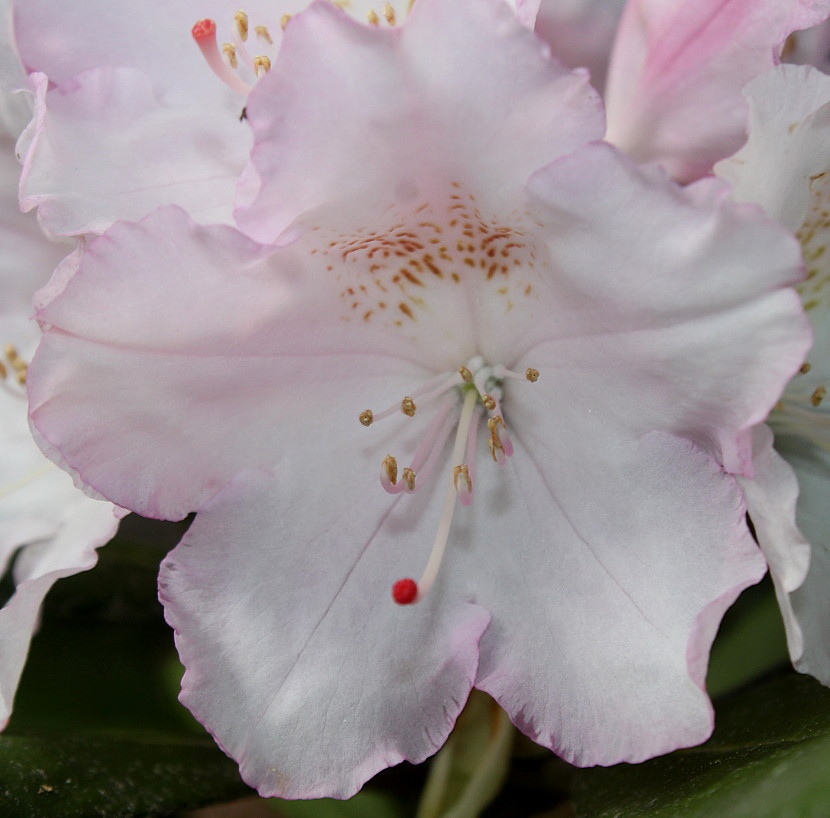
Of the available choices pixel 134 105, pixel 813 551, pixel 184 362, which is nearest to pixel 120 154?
pixel 134 105

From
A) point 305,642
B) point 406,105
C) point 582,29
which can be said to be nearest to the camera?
point 406,105

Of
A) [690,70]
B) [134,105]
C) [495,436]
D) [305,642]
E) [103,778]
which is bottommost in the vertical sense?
[103,778]

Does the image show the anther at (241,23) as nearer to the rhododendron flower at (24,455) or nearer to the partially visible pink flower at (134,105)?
the partially visible pink flower at (134,105)

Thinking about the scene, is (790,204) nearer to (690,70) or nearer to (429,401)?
(690,70)

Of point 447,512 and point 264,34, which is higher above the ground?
point 264,34

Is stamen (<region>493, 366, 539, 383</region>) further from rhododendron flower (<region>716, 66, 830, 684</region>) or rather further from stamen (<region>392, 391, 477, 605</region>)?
rhododendron flower (<region>716, 66, 830, 684</region>)

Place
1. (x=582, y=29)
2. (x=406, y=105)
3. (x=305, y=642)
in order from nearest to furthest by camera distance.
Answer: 1. (x=406, y=105)
2. (x=305, y=642)
3. (x=582, y=29)

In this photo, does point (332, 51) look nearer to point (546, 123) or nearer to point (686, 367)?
point (546, 123)
